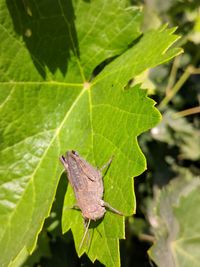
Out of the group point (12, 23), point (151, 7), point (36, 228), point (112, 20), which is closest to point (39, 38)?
point (12, 23)

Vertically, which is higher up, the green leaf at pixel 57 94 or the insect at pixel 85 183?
the green leaf at pixel 57 94

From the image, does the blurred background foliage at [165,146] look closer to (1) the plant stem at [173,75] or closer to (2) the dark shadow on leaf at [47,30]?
(1) the plant stem at [173,75]

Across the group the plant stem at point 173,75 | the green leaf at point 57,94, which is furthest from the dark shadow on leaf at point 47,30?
the plant stem at point 173,75

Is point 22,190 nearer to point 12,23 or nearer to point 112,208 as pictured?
point 112,208

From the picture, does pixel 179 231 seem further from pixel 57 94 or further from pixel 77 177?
pixel 57 94

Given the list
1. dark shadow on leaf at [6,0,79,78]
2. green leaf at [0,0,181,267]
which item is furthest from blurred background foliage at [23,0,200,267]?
dark shadow on leaf at [6,0,79,78]

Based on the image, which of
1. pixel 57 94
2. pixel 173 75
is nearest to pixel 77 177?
pixel 57 94
